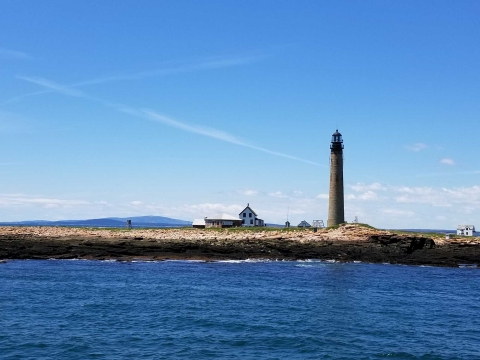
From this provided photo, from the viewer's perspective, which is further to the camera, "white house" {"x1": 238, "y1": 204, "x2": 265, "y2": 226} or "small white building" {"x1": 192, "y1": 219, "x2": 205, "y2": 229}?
"white house" {"x1": 238, "y1": 204, "x2": 265, "y2": 226}

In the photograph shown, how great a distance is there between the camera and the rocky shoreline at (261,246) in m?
66.4

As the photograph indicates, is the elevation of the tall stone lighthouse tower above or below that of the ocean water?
above

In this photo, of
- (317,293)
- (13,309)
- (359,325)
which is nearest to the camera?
(359,325)

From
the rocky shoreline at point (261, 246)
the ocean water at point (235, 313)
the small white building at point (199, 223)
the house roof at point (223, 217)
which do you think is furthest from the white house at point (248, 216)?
the ocean water at point (235, 313)

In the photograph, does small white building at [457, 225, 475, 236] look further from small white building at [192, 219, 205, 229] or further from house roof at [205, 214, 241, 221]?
small white building at [192, 219, 205, 229]

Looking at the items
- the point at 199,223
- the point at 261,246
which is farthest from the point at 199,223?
the point at 261,246

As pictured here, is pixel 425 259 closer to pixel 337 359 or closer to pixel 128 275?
pixel 128 275

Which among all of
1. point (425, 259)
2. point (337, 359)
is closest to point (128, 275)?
point (337, 359)

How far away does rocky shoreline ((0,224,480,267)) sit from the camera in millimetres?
66438

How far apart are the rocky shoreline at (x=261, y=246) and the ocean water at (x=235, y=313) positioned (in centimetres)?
975

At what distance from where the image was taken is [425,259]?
66.2 meters

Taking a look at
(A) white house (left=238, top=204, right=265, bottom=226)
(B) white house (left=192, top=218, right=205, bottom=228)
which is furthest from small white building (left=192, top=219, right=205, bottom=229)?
(A) white house (left=238, top=204, right=265, bottom=226)

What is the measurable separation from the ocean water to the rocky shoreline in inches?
384

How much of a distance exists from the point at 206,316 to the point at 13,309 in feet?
45.1
